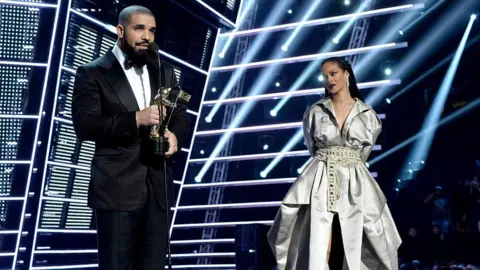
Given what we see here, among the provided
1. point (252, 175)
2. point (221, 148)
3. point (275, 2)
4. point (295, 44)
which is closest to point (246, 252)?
point (221, 148)

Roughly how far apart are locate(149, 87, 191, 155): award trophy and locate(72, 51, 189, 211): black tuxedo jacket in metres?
0.05

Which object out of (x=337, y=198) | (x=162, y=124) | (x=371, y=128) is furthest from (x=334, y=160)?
(x=162, y=124)

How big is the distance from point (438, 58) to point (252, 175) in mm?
7295

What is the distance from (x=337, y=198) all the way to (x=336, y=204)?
0.04m

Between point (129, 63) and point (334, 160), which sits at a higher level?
point (129, 63)

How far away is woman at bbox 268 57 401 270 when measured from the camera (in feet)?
13.9

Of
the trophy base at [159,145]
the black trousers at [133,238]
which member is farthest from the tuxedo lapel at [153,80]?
the black trousers at [133,238]

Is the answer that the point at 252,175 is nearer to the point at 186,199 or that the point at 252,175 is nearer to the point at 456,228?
the point at 186,199

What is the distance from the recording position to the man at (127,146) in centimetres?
285

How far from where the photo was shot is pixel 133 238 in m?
2.91

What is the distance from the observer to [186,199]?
10.7m

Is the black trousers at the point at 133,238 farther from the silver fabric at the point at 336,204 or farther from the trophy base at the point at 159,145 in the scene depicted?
the silver fabric at the point at 336,204

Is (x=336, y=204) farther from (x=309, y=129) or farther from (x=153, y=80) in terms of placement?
(x=153, y=80)

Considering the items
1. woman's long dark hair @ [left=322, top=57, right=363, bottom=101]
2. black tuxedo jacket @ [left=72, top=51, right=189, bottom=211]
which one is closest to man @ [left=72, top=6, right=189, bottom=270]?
black tuxedo jacket @ [left=72, top=51, right=189, bottom=211]
